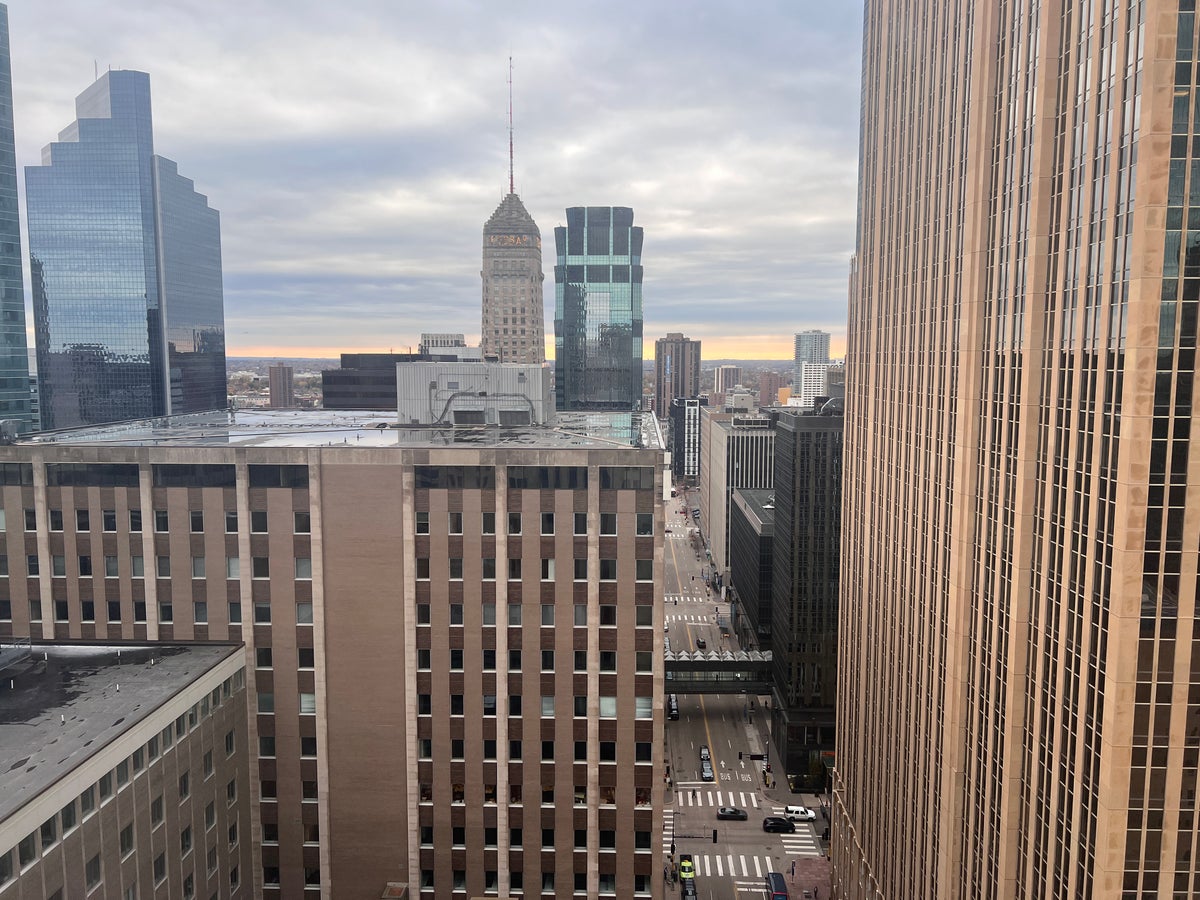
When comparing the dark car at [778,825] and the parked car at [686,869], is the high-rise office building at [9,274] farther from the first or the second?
the dark car at [778,825]

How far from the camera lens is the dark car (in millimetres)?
104688

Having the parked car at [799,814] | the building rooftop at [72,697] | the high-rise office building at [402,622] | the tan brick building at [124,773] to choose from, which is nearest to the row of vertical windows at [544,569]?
the high-rise office building at [402,622]

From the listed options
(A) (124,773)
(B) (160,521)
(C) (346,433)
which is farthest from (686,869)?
(B) (160,521)

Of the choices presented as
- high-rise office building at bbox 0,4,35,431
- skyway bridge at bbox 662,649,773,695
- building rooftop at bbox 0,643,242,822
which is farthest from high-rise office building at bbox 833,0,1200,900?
high-rise office building at bbox 0,4,35,431

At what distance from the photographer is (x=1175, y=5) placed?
37.0 metres

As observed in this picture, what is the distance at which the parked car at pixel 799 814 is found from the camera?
354 feet

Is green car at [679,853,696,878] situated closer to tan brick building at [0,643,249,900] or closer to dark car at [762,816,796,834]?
dark car at [762,816,796,834]

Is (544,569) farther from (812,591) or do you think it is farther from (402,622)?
(812,591)

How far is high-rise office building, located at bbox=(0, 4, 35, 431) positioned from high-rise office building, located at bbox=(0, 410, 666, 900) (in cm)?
10639

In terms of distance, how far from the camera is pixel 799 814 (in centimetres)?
10806

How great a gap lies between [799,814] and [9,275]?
162067 mm

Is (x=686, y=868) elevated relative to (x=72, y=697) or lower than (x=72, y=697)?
lower

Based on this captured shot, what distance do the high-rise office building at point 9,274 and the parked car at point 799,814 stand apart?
141947mm

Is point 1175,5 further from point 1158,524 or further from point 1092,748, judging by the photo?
point 1092,748
